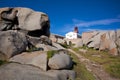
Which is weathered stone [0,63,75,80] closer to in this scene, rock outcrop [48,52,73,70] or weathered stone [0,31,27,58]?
rock outcrop [48,52,73,70]

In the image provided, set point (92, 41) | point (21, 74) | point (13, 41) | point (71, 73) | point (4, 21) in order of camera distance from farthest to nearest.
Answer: point (92, 41) < point (4, 21) < point (13, 41) < point (71, 73) < point (21, 74)

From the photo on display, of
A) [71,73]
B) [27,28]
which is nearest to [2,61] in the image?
[71,73]

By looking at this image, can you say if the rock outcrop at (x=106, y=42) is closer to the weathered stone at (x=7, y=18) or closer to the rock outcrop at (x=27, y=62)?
the rock outcrop at (x=27, y=62)

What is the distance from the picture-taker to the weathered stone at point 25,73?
13.1 m

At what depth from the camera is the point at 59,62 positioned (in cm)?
1650

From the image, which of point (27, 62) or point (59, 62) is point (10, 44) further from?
point (59, 62)

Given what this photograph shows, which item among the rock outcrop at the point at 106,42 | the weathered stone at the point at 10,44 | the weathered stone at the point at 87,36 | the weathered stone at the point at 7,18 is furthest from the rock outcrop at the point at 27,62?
the weathered stone at the point at 87,36

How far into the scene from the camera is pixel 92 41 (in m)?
44.4

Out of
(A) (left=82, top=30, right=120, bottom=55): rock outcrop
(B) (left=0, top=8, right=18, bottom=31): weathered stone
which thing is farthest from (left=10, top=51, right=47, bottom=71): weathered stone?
(A) (left=82, top=30, right=120, bottom=55): rock outcrop

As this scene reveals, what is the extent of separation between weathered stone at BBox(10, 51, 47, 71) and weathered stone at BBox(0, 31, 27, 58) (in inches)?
32.6

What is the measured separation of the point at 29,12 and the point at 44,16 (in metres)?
2.89

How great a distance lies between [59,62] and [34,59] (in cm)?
265

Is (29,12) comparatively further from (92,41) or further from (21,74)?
(92,41)

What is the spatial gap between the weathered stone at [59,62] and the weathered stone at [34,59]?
2.54ft
